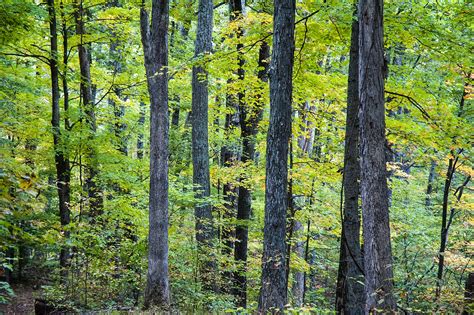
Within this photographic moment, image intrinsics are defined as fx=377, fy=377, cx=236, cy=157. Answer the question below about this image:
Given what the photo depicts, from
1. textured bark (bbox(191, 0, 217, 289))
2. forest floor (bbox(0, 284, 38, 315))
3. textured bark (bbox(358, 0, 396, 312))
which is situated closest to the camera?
textured bark (bbox(358, 0, 396, 312))

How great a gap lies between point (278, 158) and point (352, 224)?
192cm

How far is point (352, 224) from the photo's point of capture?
7.03m

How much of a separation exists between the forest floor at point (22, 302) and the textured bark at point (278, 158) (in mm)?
7928

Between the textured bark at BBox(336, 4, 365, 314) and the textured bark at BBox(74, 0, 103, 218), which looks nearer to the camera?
the textured bark at BBox(336, 4, 365, 314)

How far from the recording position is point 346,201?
23.4ft

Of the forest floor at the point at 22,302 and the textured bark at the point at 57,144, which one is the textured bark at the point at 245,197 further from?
the forest floor at the point at 22,302

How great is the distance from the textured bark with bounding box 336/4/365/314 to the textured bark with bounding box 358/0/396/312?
1.57 m

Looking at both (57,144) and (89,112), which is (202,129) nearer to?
(57,144)

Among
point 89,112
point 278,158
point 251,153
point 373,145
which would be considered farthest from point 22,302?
point 373,145

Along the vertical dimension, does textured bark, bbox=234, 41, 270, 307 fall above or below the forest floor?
above

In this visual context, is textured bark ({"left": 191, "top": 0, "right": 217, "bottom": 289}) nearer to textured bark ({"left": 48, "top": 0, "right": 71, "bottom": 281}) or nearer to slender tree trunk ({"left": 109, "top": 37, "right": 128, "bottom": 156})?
slender tree trunk ({"left": 109, "top": 37, "right": 128, "bottom": 156})

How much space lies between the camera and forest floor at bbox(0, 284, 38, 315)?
11.3 meters

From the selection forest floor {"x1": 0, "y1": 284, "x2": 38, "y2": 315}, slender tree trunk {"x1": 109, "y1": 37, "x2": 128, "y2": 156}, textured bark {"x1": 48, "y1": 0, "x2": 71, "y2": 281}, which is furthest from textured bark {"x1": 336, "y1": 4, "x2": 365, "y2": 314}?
forest floor {"x1": 0, "y1": 284, "x2": 38, "y2": 315}

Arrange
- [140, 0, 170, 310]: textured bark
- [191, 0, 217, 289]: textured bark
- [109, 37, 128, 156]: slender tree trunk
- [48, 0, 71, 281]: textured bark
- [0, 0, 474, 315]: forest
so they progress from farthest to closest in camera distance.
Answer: [109, 37, 128, 156]: slender tree trunk, [191, 0, 217, 289]: textured bark, [48, 0, 71, 281]: textured bark, [140, 0, 170, 310]: textured bark, [0, 0, 474, 315]: forest
